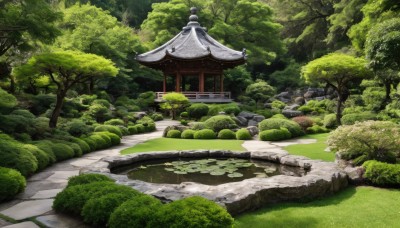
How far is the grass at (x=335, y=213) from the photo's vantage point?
198 inches

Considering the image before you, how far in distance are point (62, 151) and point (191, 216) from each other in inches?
294

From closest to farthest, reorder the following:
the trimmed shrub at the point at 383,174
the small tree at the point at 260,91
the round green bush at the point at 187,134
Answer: the trimmed shrub at the point at 383,174 < the round green bush at the point at 187,134 < the small tree at the point at 260,91

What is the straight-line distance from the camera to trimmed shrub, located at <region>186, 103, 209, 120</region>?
22.5 m

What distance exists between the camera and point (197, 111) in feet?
73.8

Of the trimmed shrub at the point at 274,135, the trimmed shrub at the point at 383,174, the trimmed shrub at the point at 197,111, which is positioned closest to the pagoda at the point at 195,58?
the trimmed shrub at the point at 197,111

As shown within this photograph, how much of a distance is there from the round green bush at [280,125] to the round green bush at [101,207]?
37.8 feet

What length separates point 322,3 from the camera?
3731 cm

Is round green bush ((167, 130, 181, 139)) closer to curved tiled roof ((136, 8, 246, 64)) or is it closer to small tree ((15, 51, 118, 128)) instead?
small tree ((15, 51, 118, 128))

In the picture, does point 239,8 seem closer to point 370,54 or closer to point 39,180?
point 370,54

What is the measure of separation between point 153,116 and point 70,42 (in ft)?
26.1

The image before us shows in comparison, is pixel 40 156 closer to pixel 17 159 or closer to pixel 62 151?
pixel 17 159

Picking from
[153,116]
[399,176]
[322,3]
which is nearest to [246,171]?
[399,176]

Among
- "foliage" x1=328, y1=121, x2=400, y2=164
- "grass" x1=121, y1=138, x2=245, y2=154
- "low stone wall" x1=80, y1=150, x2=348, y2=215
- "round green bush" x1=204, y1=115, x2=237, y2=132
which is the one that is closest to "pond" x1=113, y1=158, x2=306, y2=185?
"low stone wall" x1=80, y1=150, x2=348, y2=215

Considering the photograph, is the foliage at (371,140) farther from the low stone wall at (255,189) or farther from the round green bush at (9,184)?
the round green bush at (9,184)
